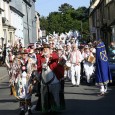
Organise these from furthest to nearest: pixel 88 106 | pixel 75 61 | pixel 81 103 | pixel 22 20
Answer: pixel 22 20 → pixel 75 61 → pixel 81 103 → pixel 88 106

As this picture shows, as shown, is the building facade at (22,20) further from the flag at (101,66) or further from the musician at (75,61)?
the flag at (101,66)

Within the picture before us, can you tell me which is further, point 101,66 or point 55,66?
point 101,66

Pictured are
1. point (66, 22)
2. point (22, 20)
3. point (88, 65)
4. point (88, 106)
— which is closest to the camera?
point (88, 106)

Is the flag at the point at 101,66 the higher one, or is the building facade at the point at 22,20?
the building facade at the point at 22,20

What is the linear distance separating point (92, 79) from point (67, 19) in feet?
359

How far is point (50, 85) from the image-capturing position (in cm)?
1221

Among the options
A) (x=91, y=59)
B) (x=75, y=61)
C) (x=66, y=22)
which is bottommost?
(x=75, y=61)

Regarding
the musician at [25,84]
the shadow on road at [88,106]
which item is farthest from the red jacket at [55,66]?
the shadow on road at [88,106]

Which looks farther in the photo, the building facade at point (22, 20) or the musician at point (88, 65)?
the building facade at point (22, 20)

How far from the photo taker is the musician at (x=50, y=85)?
1214 centimetres

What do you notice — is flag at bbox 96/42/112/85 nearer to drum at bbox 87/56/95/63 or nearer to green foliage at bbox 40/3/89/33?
drum at bbox 87/56/95/63

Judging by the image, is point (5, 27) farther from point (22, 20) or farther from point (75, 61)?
point (75, 61)

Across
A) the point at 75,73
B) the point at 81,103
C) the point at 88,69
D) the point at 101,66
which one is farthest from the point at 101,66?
the point at 88,69

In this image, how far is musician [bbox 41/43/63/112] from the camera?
12.1 m
